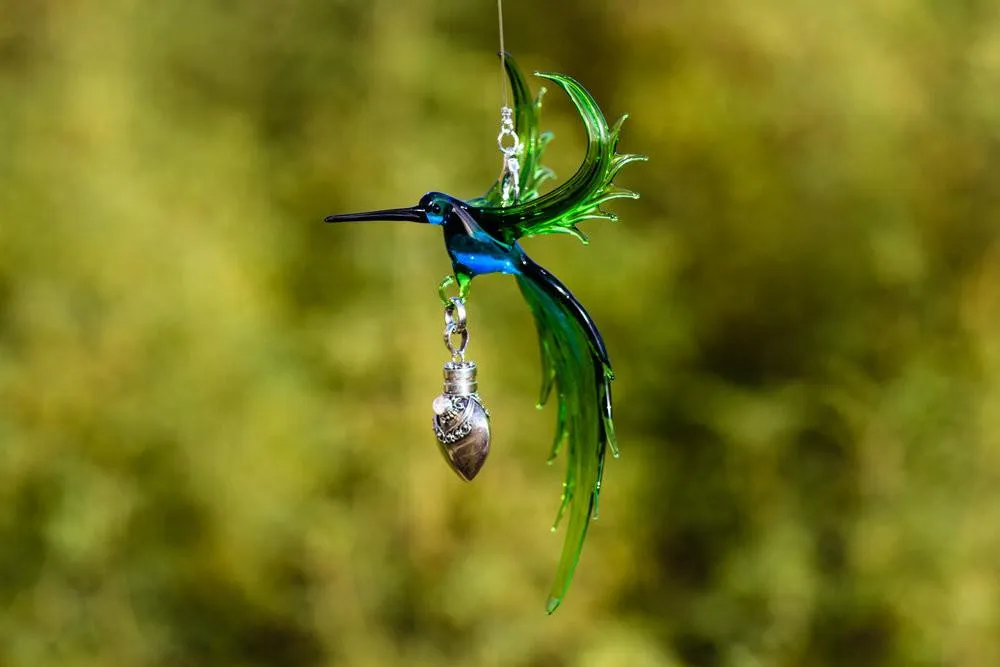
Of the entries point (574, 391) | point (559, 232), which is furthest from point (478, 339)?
point (559, 232)

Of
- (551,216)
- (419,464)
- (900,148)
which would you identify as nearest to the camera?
(551,216)

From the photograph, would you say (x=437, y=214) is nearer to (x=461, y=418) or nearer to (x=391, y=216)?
(x=391, y=216)

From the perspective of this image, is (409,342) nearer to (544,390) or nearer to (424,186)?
(424,186)

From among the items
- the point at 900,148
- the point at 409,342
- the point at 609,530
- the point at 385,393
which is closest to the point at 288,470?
the point at 385,393

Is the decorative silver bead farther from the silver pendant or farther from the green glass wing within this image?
the green glass wing

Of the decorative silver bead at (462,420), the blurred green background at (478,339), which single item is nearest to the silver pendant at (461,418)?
the decorative silver bead at (462,420)

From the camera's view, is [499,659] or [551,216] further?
[499,659]

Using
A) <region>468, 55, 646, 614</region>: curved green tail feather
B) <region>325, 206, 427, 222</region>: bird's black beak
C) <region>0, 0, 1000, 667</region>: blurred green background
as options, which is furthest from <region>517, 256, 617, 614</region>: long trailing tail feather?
<region>0, 0, 1000, 667</region>: blurred green background
